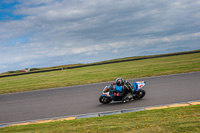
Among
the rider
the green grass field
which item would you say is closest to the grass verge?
the rider

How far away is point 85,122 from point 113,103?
3.53m

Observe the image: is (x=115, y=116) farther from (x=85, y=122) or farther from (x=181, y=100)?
(x=181, y=100)

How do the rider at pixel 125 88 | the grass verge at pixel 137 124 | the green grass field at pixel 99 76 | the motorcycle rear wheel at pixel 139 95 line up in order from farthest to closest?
the green grass field at pixel 99 76
the motorcycle rear wheel at pixel 139 95
the rider at pixel 125 88
the grass verge at pixel 137 124

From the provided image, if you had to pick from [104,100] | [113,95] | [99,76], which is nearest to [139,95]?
[113,95]

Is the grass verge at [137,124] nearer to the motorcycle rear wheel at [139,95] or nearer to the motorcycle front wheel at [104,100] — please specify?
the motorcycle front wheel at [104,100]

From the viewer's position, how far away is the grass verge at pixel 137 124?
5.42 metres

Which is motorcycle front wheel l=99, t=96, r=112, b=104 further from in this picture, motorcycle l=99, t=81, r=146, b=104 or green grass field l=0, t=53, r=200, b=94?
green grass field l=0, t=53, r=200, b=94

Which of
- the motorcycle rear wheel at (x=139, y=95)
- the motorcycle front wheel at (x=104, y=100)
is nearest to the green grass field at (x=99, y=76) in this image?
the motorcycle front wheel at (x=104, y=100)

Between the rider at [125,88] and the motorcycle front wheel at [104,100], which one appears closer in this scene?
the rider at [125,88]

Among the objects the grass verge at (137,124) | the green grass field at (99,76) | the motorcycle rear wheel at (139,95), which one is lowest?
the grass verge at (137,124)

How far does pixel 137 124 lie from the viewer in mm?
5961

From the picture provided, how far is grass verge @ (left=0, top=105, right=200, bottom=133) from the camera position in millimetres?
5416

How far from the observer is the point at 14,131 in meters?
6.95

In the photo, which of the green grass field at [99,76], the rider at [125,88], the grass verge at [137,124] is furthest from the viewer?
the green grass field at [99,76]
